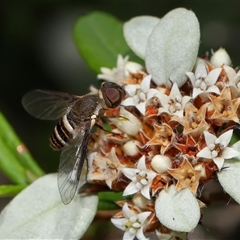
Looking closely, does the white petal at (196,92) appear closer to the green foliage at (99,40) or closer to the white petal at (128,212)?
the white petal at (128,212)

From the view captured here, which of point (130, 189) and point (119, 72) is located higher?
point (119, 72)

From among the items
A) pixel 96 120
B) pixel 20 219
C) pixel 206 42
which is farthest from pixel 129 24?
pixel 206 42

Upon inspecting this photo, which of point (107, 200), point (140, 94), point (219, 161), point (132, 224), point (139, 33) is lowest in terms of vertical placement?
point (107, 200)

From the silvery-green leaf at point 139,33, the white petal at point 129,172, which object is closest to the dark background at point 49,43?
the silvery-green leaf at point 139,33

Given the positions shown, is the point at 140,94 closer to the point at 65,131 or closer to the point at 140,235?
the point at 65,131

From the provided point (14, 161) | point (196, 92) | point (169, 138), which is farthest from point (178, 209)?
point (14, 161)

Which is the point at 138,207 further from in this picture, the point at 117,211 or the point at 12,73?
the point at 12,73

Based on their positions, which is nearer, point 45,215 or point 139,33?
point 45,215
